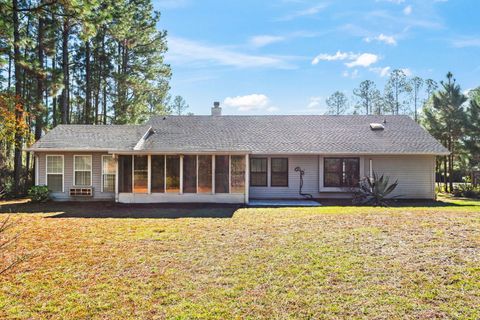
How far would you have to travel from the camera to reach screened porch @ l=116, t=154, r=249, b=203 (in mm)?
14086

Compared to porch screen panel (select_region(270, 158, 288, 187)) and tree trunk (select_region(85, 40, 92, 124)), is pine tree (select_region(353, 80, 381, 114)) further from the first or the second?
tree trunk (select_region(85, 40, 92, 124))

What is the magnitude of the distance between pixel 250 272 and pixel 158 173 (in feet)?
31.6

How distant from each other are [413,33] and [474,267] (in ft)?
52.2

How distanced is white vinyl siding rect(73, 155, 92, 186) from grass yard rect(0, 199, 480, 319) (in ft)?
21.5

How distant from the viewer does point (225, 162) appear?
14172mm

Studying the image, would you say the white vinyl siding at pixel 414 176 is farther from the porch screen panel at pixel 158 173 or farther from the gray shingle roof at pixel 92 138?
the gray shingle roof at pixel 92 138

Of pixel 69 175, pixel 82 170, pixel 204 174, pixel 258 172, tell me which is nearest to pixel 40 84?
pixel 69 175

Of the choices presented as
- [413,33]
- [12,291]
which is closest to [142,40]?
[413,33]

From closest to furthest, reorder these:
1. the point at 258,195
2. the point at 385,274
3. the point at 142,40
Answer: the point at 385,274, the point at 258,195, the point at 142,40

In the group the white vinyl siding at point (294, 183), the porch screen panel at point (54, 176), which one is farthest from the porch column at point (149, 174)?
the white vinyl siding at point (294, 183)

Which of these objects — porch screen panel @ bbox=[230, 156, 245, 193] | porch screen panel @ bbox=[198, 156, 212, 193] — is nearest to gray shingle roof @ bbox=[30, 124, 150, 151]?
porch screen panel @ bbox=[198, 156, 212, 193]

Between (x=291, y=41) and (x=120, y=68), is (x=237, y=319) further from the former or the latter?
(x=120, y=68)

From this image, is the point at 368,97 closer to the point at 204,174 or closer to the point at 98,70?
the point at 98,70

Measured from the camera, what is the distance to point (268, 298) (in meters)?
4.46
